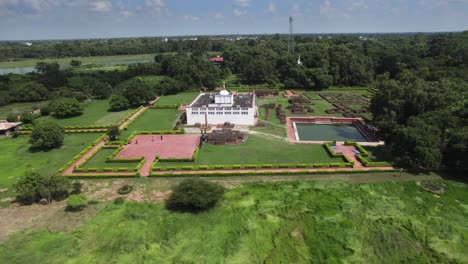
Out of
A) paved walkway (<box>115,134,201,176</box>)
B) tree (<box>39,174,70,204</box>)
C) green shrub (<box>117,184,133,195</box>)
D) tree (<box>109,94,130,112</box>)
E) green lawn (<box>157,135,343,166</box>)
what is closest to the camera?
tree (<box>39,174,70,204</box>)

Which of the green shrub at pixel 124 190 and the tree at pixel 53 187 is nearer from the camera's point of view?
the tree at pixel 53 187

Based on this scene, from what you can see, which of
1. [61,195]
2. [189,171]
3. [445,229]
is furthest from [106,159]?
[445,229]

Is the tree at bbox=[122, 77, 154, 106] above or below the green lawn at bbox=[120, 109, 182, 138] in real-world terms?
above

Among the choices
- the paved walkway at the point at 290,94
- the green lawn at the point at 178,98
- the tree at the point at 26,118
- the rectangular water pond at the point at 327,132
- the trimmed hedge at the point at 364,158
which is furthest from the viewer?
the paved walkway at the point at 290,94

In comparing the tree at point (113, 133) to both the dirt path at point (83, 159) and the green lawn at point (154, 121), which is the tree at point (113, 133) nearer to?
the dirt path at point (83, 159)

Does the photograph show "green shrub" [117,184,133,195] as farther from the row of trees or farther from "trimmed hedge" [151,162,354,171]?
the row of trees

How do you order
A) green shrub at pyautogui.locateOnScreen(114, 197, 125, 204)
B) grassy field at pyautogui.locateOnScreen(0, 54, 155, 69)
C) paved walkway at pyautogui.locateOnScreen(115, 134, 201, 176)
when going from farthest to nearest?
grassy field at pyautogui.locateOnScreen(0, 54, 155, 69) → paved walkway at pyautogui.locateOnScreen(115, 134, 201, 176) → green shrub at pyautogui.locateOnScreen(114, 197, 125, 204)

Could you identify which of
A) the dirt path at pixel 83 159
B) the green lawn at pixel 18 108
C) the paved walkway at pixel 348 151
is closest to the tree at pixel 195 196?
the dirt path at pixel 83 159

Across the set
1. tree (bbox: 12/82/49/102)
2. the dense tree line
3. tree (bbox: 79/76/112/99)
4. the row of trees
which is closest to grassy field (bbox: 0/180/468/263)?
the row of trees
